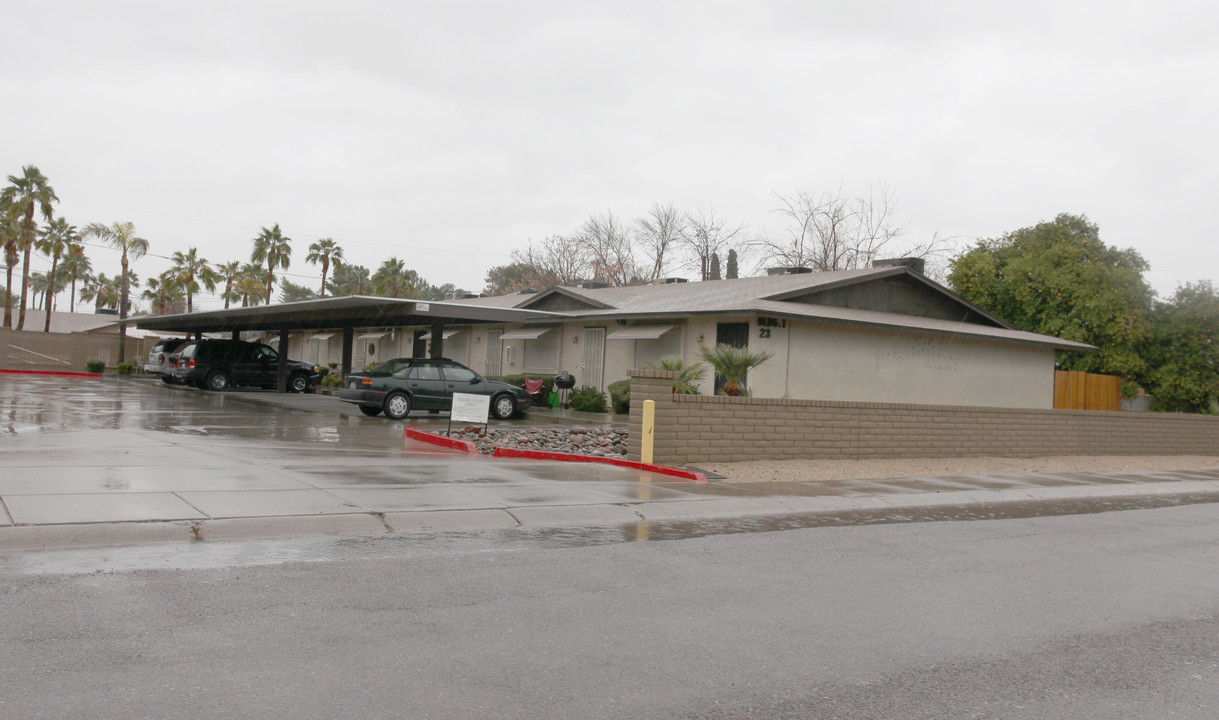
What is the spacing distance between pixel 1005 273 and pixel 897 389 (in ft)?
45.9

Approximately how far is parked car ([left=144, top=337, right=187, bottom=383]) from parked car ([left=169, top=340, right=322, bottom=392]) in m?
0.40

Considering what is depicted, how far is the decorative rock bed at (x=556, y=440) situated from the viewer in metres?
15.6

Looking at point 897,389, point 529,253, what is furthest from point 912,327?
→ point 529,253

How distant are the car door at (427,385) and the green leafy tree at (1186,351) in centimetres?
2309

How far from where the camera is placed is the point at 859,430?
15977 millimetres

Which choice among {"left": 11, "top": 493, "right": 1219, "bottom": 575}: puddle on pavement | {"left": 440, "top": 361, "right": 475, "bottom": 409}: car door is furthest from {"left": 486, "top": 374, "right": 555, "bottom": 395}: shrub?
{"left": 11, "top": 493, "right": 1219, "bottom": 575}: puddle on pavement

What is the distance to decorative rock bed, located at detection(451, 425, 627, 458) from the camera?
51.2ft

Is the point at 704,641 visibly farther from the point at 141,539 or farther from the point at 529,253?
the point at 529,253

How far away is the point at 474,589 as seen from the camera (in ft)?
21.0

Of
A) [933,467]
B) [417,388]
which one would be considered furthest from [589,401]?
[933,467]

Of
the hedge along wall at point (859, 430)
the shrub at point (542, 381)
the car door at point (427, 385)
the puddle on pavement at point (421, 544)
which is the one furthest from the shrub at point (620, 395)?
the puddle on pavement at point (421, 544)

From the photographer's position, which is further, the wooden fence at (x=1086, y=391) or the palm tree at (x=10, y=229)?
the palm tree at (x=10, y=229)

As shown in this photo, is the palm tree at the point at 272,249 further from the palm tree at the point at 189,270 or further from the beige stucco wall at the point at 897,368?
the beige stucco wall at the point at 897,368

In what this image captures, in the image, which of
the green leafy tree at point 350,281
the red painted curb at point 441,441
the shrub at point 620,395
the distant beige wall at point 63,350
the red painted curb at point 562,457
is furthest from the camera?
the green leafy tree at point 350,281
